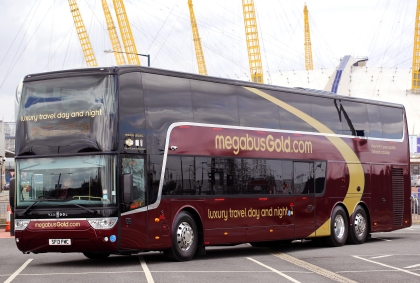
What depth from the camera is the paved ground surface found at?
49.2 ft

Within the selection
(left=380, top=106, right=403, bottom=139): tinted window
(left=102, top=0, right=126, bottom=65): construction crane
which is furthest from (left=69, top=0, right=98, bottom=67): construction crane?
(left=380, top=106, right=403, bottom=139): tinted window

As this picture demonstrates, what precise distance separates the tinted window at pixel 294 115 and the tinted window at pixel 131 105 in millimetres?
5386

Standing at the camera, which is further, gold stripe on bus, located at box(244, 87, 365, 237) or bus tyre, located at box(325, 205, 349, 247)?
bus tyre, located at box(325, 205, 349, 247)

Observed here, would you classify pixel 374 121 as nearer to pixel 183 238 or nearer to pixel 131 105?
pixel 183 238

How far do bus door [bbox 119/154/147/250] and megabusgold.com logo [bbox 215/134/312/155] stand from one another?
2818mm

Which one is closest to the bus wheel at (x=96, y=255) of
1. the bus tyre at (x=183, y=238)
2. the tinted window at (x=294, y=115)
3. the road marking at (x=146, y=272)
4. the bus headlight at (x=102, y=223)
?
the road marking at (x=146, y=272)

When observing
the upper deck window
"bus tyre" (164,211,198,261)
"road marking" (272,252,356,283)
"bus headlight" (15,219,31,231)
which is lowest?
"road marking" (272,252,356,283)

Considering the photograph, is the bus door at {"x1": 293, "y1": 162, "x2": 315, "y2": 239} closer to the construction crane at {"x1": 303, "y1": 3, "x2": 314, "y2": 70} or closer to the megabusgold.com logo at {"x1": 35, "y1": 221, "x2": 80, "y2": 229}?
the megabusgold.com logo at {"x1": 35, "y1": 221, "x2": 80, "y2": 229}

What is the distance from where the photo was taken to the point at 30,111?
17.9 metres

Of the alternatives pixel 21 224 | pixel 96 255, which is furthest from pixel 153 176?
pixel 96 255

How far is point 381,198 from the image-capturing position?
2673 centimetres

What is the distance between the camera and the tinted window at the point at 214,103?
19656 millimetres

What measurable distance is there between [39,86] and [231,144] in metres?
4.84

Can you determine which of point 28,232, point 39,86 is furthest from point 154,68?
point 28,232
